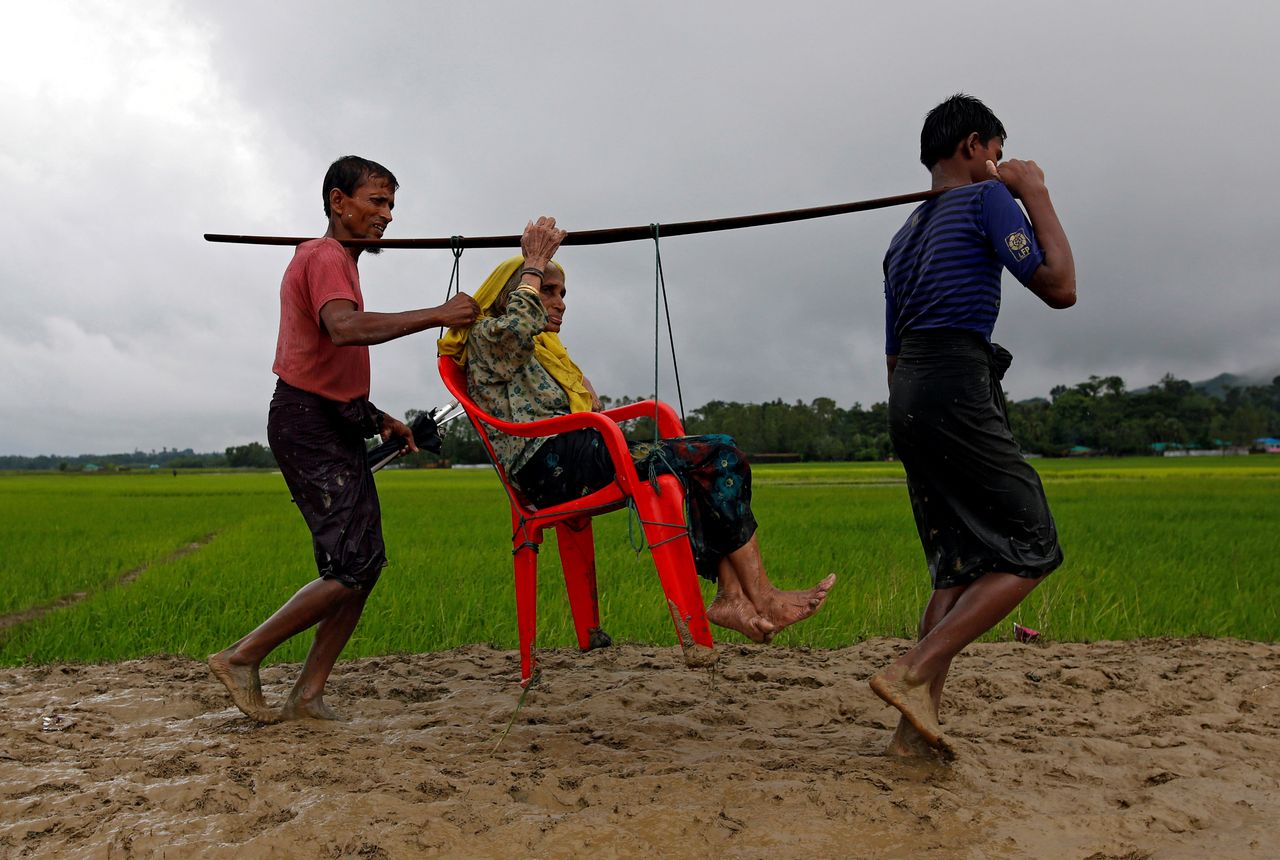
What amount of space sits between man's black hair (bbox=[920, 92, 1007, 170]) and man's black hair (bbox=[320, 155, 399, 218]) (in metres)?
1.91

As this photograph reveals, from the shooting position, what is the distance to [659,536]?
2793 mm

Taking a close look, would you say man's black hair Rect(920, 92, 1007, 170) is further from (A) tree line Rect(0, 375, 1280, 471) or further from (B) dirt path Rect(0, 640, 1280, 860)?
(A) tree line Rect(0, 375, 1280, 471)

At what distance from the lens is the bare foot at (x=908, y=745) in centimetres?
274

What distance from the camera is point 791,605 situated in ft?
9.05

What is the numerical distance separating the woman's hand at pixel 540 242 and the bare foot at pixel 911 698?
1.70m

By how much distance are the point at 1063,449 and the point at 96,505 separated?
7607 centimetres

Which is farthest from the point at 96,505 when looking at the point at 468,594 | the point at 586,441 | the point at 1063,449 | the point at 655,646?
the point at 1063,449

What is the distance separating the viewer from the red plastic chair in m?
2.76

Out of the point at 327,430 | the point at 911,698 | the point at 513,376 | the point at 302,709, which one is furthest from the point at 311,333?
the point at 911,698

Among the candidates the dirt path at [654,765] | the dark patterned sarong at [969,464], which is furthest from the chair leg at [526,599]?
the dark patterned sarong at [969,464]

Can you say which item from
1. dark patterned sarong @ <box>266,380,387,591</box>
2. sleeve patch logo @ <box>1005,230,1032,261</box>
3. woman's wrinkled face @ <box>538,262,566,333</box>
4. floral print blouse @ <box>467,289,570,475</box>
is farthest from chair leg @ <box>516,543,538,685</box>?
sleeve patch logo @ <box>1005,230,1032,261</box>

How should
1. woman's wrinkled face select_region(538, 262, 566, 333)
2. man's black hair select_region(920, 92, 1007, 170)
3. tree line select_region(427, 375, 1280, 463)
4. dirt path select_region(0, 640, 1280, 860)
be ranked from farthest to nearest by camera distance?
1. tree line select_region(427, 375, 1280, 463)
2. woman's wrinkled face select_region(538, 262, 566, 333)
3. man's black hair select_region(920, 92, 1007, 170)
4. dirt path select_region(0, 640, 1280, 860)

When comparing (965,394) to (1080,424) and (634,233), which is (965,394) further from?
(1080,424)

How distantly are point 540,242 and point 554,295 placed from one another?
0.28 meters
